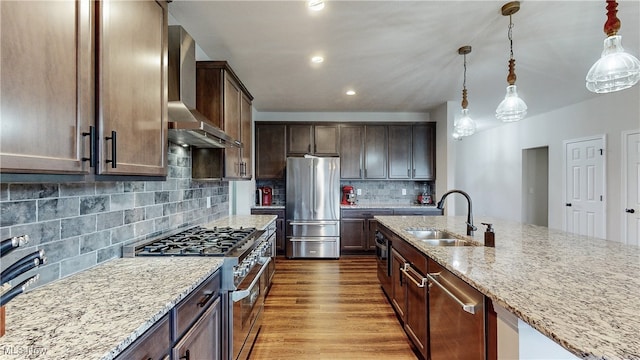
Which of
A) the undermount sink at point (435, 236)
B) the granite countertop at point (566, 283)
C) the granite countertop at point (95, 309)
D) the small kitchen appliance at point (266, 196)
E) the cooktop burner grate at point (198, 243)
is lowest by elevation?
the undermount sink at point (435, 236)

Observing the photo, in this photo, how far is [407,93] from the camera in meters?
4.20

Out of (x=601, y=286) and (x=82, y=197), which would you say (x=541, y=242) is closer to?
(x=601, y=286)

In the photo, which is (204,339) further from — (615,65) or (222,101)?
(615,65)

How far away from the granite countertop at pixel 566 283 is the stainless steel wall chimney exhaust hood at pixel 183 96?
158 cm

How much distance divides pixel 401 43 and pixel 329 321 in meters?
2.64

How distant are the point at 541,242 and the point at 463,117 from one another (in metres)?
1.50

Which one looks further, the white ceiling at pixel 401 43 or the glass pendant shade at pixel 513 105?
the glass pendant shade at pixel 513 105

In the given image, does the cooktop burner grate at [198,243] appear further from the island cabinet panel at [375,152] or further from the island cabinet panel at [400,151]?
the island cabinet panel at [400,151]

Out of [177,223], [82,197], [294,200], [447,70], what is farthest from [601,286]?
[294,200]

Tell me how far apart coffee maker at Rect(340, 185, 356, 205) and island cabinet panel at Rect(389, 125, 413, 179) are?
75 cm

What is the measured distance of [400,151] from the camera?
5203 mm

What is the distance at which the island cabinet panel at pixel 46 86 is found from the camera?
79 cm

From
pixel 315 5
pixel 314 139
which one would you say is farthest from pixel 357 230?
pixel 315 5

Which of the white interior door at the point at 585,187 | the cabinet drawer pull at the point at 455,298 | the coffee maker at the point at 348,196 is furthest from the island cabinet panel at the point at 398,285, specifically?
the white interior door at the point at 585,187
